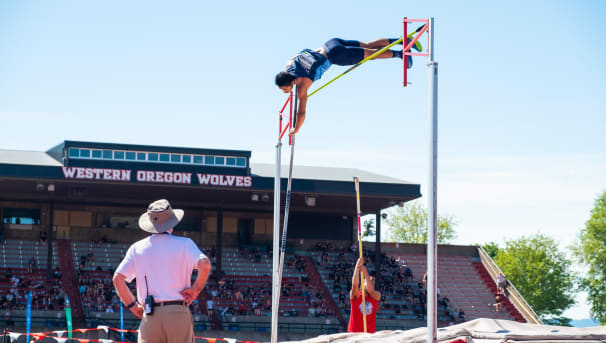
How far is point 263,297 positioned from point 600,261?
28692mm

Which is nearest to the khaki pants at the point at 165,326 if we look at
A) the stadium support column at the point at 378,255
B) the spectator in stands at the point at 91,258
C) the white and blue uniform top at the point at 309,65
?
the white and blue uniform top at the point at 309,65

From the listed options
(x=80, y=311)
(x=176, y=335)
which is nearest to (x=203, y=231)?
(x=80, y=311)

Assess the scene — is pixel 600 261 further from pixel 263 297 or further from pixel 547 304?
pixel 263 297

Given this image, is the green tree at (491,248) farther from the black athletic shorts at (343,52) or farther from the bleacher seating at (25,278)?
the black athletic shorts at (343,52)

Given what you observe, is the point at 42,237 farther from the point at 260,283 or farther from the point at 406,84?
the point at 406,84

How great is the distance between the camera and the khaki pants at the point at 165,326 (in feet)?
20.3

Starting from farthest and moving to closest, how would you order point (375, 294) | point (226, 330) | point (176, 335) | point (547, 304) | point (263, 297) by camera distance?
point (547, 304) → point (263, 297) → point (226, 330) → point (375, 294) → point (176, 335)

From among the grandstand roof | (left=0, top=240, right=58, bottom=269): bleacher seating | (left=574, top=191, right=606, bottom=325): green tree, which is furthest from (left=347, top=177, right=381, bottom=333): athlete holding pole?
(left=574, top=191, right=606, bottom=325): green tree

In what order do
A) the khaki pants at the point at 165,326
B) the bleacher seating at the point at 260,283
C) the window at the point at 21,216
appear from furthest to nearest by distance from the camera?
1. the window at the point at 21,216
2. the bleacher seating at the point at 260,283
3. the khaki pants at the point at 165,326

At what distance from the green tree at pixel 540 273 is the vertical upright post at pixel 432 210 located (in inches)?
2038

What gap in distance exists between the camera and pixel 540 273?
59.9m

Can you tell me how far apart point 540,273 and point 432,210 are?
5416 centimetres

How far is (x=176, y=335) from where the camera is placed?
20.4 feet

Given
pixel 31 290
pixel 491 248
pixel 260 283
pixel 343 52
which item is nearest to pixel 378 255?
pixel 260 283
